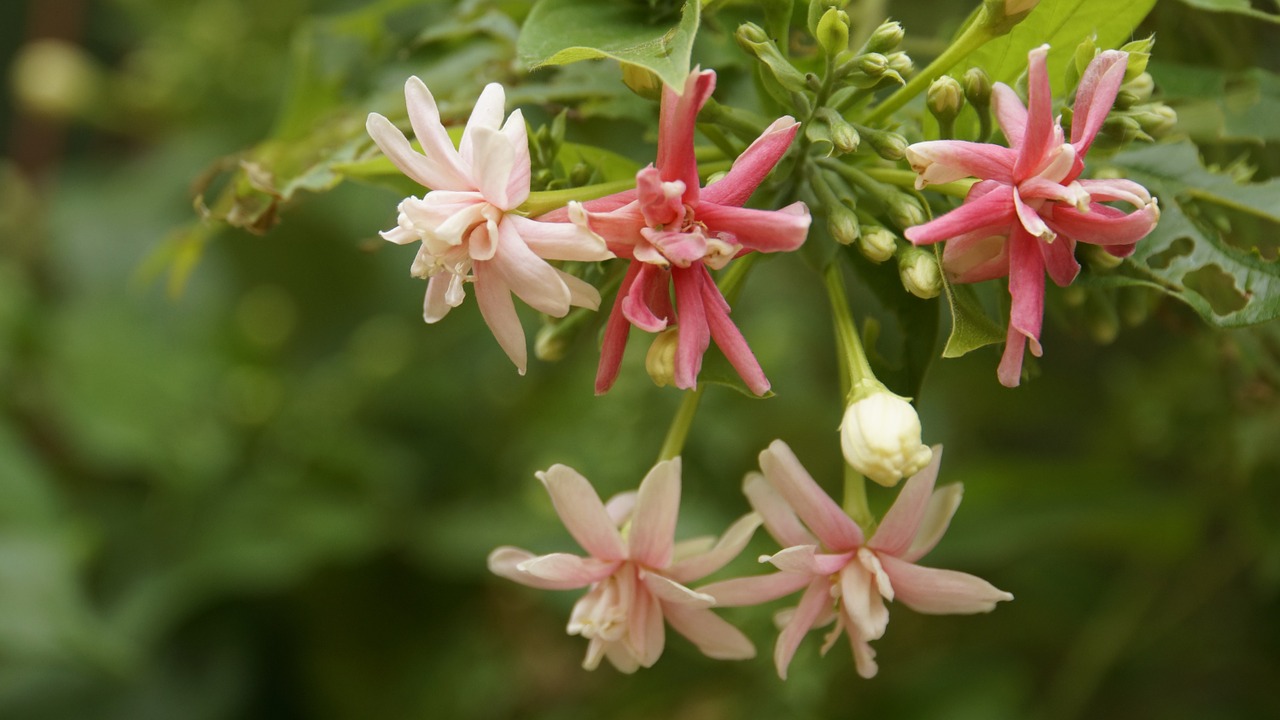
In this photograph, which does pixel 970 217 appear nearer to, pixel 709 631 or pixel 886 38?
pixel 886 38

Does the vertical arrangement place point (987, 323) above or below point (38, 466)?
above

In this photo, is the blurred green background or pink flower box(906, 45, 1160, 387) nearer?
pink flower box(906, 45, 1160, 387)

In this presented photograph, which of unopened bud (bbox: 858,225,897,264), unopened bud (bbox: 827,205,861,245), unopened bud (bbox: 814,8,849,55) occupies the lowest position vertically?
unopened bud (bbox: 858,225,897,264)

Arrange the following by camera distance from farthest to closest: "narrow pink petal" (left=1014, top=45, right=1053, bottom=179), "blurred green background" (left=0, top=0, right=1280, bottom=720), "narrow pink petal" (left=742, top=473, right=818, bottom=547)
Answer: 1. "blurred green background" (left=0, top=0, right=1280, bottom=720)
2. "narrow pink petal" (left=742, top=473, right=818, bottom=547)
3. "narrow pink petal" (left=1014, top=45, right=1053, bottom=179)

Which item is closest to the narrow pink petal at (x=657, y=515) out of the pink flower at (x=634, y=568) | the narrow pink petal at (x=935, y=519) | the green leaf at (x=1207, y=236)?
the pink flower at (x=634, y=568)

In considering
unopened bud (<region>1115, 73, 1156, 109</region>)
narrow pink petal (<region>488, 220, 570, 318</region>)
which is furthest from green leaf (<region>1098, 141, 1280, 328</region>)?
narrow pink petal (<region>488, 220, 570, 318</region>)

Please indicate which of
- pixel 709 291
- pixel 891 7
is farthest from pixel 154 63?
pixel 709 291

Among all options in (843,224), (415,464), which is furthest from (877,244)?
(415,464)

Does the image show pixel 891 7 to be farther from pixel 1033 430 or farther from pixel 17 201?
pixel 17 201

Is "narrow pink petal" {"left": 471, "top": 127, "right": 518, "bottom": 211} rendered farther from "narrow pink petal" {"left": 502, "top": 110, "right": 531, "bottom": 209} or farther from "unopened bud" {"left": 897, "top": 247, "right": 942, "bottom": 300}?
"unopened bud" {"left": 897, "top": 247, "right": 942, "bottom": 300}
